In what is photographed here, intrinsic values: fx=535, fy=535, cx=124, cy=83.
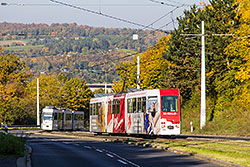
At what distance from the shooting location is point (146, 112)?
38500mm

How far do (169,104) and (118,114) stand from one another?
8115 mm

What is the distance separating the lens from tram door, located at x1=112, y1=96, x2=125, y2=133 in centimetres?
4344

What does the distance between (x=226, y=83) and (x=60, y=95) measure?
7823 centimetres

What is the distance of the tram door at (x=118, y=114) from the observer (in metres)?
43.4

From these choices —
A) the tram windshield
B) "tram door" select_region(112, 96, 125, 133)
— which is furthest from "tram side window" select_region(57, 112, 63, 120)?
the tram windshield

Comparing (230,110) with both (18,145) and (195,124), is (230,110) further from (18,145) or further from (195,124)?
(18,145)

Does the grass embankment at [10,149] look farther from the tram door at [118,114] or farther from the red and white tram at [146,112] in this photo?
the tram door at [118,114]

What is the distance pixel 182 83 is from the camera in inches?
2477

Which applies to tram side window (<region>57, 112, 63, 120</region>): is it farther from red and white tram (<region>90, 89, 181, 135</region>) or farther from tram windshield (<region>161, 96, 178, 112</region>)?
tram windshield (<region>161, 96, 178, 112</region>)

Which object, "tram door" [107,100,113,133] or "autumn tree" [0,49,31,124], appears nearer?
"tram door" [107,100,113,133]

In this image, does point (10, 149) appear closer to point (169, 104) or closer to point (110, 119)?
point (169, 104)

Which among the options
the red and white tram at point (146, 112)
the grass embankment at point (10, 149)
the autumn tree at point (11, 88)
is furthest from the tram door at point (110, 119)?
the autumn tree at point (11, 88)

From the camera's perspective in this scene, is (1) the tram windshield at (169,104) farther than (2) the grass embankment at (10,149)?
Yes

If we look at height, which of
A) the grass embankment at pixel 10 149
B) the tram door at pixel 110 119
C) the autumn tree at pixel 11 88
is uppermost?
the autumn tree at pixel 11 88
